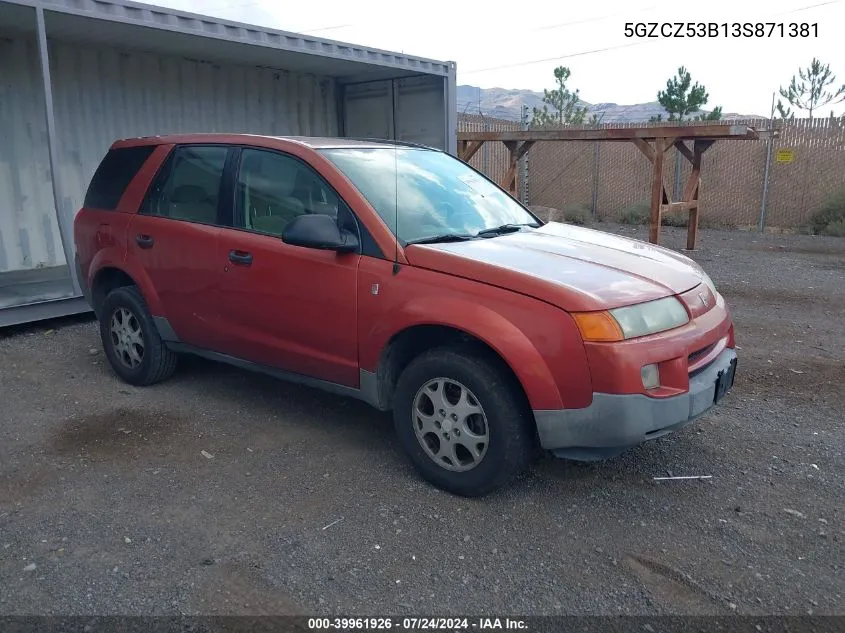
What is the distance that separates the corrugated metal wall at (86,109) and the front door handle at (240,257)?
4.61 metres

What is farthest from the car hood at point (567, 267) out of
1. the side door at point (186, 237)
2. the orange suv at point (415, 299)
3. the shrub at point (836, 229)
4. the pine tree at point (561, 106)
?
the pine tree at point (561, 106)

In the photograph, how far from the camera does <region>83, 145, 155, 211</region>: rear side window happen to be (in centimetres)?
546

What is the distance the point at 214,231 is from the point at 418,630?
9.53 feet

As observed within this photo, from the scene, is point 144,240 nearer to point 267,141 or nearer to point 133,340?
point 133,340

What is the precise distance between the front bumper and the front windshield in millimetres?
1290

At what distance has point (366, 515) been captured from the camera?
3650 mm

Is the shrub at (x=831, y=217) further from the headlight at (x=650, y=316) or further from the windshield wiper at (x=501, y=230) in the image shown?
the headlight at (x=650, y=316)

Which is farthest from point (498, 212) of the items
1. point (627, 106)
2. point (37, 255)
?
point (627, 106)

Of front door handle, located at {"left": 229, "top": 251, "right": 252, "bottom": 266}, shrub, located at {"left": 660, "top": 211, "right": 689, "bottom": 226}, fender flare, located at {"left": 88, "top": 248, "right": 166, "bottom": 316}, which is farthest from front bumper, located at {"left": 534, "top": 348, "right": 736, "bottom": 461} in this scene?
shrub, located at {"left": 660, "top": 211, "right": 689, "bottom": 226}

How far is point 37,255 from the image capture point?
370 inches

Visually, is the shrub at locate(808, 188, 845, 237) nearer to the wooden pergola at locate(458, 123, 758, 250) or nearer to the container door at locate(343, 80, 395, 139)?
the wooden pergola at locate(458, 123, 758, 250)

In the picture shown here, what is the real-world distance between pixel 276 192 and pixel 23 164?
6.20 meters

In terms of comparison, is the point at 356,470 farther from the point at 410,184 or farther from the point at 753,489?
the point at 753,489

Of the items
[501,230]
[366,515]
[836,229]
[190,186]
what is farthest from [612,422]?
[836,229]
